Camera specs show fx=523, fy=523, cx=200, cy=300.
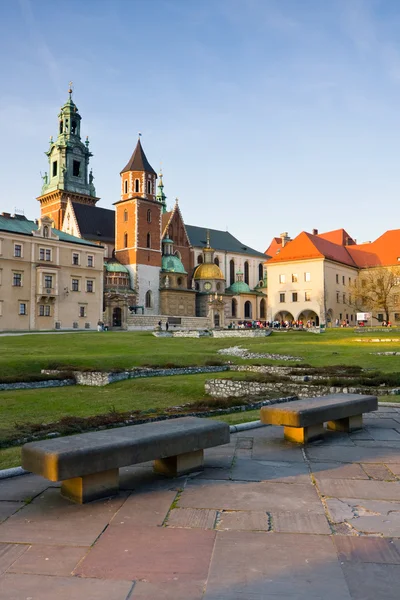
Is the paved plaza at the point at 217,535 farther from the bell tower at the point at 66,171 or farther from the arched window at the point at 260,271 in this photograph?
the arched window at the point at 260,271

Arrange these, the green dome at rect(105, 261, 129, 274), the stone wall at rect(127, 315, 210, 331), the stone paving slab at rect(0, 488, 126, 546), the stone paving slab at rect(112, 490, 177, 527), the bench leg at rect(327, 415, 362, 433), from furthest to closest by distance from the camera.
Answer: the green dome at rect(105, 261, 129, 274)
the stone wall at rect(127, 315, 210, 331)
the bench leg at rect(327, 415, 362, 433)
the stone paving slab at rect(112, 490, 177, 527)
the stone paving slab at rect(0, 488, 126, 546)

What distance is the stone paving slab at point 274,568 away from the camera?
11.0ft

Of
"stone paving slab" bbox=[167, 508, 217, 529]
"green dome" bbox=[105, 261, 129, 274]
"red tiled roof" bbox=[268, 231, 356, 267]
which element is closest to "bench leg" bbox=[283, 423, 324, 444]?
"stone paving slab" bbox=[167, 508, 217, 529]

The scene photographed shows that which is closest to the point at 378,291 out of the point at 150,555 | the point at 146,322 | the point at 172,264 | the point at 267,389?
the point at 172,264

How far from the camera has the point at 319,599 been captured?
10.6 ft

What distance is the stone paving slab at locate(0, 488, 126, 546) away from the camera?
4270mm

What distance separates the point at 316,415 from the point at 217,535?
370 centimetres

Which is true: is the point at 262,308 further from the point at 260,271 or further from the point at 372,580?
the point at 372,580

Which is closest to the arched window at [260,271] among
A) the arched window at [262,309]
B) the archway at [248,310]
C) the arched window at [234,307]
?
the arched window at [262,309]

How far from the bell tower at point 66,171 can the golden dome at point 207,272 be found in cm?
2213

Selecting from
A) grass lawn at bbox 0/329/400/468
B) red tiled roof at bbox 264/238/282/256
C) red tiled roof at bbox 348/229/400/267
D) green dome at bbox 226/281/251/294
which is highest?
red tiled roof at bbox 264/238/282/256

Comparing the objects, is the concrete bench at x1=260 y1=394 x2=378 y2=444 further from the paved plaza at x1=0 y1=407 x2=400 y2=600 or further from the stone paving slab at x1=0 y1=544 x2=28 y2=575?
the stone paving slab at x1=0 y1=544 x2=28 y2=575

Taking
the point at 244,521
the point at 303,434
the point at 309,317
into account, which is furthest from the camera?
the point at 309,317

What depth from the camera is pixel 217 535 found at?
14.1 ft
